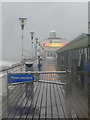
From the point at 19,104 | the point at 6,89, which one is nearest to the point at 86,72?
the point at 6,89

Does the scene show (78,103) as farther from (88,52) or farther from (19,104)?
(88,52)

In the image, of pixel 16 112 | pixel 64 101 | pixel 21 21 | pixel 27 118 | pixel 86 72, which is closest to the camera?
pixel 27 118

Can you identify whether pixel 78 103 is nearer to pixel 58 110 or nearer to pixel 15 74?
pixel 58 110

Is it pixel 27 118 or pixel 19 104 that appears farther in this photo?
pixel 19 104

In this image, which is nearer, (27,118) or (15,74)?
(27,118)

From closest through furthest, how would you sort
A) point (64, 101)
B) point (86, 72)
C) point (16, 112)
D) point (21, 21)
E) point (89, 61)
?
point (16, 112) → point (64, 101) → point (89, 61) → point (86, 72) → point (21, 21)

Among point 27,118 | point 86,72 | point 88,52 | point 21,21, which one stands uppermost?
point 21,21

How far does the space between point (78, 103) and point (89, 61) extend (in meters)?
4.41

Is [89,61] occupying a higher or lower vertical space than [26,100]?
higher

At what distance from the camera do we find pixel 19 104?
256 inches

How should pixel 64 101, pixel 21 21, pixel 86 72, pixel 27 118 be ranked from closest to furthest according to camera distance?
1. pixel 27 118
2. pixel 64 101
3. pixel 86 72
4. pixel 21 21

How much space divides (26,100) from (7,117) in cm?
204

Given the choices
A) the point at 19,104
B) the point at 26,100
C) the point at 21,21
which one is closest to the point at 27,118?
the point at 19,104

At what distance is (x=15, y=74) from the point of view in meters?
8.00
